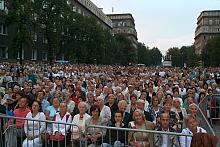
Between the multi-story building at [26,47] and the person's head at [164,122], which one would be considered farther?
the multi-story building at [26,47]

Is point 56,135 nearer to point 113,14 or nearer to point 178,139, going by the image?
point 178,139

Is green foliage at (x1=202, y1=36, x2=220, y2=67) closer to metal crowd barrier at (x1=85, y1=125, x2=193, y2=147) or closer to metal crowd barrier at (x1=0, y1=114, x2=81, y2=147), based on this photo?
metal crowd barrier at (x1=0, y1=114, x2=81, y2=147)

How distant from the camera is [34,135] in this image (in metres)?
7.09

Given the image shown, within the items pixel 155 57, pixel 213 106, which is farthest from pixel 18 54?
pixel 155 57

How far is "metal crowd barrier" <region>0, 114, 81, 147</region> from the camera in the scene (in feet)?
22.4

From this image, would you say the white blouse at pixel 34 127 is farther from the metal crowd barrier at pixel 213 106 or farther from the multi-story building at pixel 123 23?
the multi-story building at pixel 123 23

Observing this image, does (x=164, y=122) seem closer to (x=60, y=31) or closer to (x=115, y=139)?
(x=115, y=139)

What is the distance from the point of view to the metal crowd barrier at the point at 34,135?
6828 millimetres

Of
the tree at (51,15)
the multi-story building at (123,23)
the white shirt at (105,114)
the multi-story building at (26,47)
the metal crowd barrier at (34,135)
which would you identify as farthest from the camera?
the multi-story building at (123,23)

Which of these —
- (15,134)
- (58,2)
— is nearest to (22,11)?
(58,2)

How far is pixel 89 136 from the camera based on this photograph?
654cm

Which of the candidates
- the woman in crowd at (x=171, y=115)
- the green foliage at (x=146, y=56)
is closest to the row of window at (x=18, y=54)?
the woman in crowd at (x=171, y=115)

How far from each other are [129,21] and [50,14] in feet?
401

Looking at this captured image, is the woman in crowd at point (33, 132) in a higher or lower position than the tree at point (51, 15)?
lower
